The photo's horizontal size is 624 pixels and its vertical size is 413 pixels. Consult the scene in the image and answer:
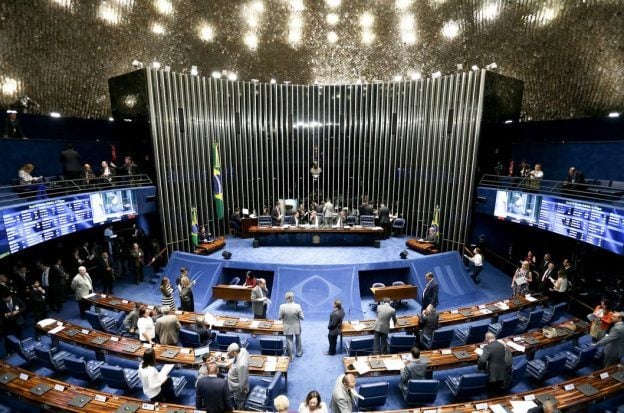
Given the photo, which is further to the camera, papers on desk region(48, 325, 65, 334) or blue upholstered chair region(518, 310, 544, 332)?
blue upholstered chair region(518, 310, 544, 332)

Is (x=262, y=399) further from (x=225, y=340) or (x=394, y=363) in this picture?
(x=394, y=363)

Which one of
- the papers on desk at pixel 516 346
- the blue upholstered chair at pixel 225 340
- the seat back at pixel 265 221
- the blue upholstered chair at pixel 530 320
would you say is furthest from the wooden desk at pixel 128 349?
the seat back at pixel 265 221

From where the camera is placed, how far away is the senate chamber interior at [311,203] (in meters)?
6.14

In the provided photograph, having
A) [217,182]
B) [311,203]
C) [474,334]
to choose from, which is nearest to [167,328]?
[474,334]

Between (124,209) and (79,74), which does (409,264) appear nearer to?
(124,209)

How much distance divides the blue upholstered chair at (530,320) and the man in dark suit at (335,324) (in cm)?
471

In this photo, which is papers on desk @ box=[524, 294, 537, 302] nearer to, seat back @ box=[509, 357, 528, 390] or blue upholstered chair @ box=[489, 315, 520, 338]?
blue upholstered chair @ box=[489, 315, 520, 338]

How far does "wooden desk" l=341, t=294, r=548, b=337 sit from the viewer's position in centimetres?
716

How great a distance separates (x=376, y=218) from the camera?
45.4 ft

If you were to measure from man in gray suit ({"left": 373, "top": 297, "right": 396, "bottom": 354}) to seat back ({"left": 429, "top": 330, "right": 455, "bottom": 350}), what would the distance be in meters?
0.95

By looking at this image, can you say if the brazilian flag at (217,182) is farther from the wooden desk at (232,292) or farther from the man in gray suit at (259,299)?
the man in gray suit at (259,299)

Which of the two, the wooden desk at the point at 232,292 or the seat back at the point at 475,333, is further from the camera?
the wooden desk at the point at 232,292


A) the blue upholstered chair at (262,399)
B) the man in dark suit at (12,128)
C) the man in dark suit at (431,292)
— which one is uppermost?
the man in dark suit at (12,128)

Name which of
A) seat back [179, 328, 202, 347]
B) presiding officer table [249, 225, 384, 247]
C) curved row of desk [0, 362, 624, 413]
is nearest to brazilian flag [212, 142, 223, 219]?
presiding officer table [249, 225, 384, 247]
